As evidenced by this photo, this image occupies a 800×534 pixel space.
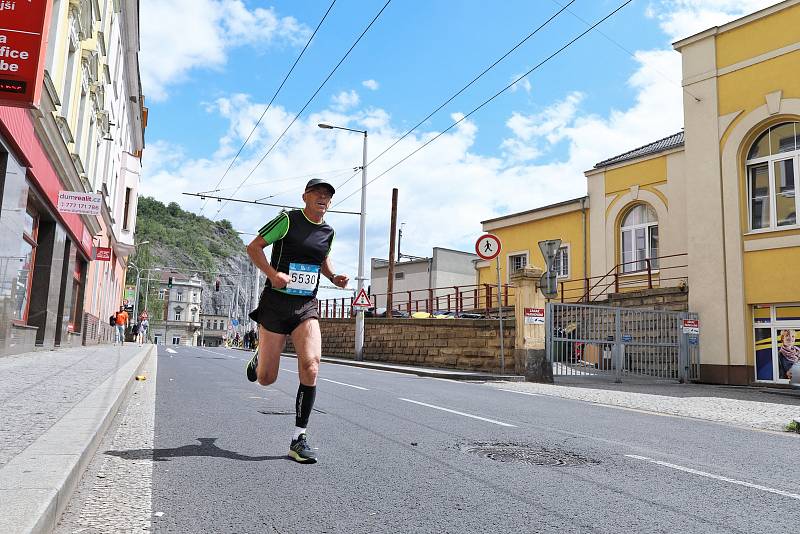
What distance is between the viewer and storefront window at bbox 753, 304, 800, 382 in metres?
15.9

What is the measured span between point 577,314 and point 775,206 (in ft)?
18.9

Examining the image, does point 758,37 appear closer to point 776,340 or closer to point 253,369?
point 776,340

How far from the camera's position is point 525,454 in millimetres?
5352

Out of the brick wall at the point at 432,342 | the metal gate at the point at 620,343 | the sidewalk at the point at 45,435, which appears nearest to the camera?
the sidewalk at the point at 45,435

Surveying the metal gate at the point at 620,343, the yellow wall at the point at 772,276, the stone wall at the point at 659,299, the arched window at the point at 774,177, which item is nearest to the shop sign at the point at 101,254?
the metal gate at the point at 620,343

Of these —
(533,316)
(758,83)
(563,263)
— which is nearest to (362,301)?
(563,263)

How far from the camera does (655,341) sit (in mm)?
17344

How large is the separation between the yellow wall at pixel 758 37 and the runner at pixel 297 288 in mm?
16272

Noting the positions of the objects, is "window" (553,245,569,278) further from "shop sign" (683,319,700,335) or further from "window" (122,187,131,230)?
"window" (122,187,131,230)

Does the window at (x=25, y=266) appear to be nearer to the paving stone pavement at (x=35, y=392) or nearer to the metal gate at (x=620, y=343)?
the paving stone pavement at (x=35, y=392)

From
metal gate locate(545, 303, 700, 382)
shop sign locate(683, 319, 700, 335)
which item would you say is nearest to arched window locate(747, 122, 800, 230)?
shop sign locate(683, 319, 700, 335)

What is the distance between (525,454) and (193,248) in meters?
145

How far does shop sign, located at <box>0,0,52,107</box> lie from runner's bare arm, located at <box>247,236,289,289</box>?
122 inches

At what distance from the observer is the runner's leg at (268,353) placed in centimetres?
501
